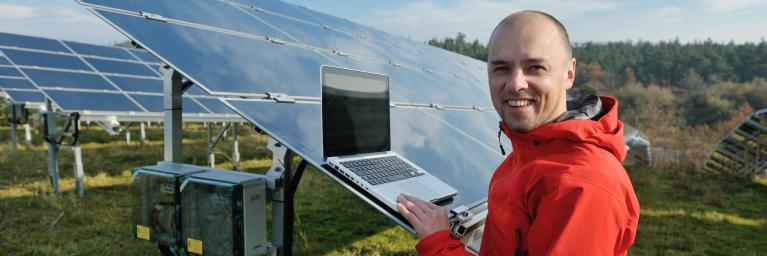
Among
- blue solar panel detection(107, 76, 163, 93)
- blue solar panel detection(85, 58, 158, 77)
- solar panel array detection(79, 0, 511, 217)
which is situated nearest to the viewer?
solar panel array detection(79, 0, 511, 217)

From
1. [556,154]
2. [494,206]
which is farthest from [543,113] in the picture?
[494,206]

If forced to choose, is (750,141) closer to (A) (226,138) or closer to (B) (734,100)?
(A) (226,138)

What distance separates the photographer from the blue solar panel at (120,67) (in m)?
9.89

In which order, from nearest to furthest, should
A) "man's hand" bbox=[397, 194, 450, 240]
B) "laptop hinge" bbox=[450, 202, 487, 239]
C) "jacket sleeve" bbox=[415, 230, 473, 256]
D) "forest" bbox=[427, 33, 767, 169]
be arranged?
"jacket sleeve" bbox=[415, 230, 473, 256] < "man's hand" bbox=[397, 194, 450, 240] < "laptop hinge" bbox=[450, 202, 487, 239] < "forest" bbox=[427, 33, 767, 169]

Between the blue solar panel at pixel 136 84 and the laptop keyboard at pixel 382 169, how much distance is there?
7556 mm

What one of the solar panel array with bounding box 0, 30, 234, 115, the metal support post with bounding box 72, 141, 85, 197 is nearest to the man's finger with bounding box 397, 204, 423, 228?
the solar panel array with bounding box 0, 30, 234, 115

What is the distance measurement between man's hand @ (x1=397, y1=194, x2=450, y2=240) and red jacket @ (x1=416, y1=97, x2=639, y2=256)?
6.5 inches

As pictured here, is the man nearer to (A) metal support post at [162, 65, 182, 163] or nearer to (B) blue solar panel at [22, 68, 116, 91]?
(A) metal support post at [162, 65, 182, 163]

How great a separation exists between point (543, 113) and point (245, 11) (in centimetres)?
404

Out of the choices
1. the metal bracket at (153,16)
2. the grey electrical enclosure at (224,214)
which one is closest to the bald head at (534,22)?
the grey electrical enclosure at (224,214)

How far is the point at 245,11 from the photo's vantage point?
5000mm

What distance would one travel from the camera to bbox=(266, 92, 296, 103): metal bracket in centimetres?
287

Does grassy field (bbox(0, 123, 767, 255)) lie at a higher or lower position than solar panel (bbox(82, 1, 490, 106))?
lower

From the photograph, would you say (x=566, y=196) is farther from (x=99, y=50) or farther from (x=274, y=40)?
(x=99, y=50)
